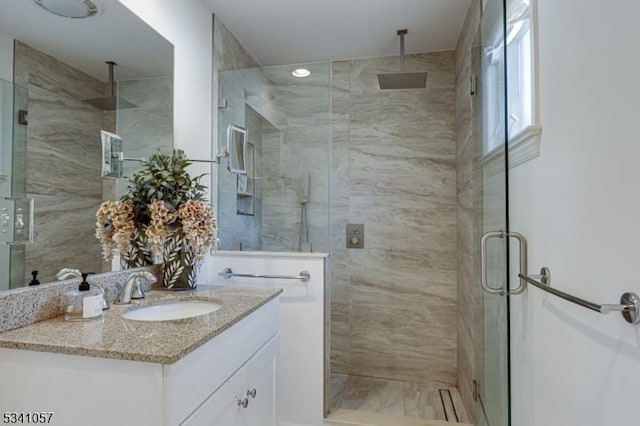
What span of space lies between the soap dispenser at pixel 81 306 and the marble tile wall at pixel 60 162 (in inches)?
4.6

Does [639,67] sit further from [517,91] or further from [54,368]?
[54,368]

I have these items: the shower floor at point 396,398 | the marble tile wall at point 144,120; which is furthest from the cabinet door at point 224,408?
the shower floor at point 396,398

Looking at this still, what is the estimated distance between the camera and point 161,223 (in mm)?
1492

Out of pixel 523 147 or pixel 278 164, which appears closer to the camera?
pixel 523 147

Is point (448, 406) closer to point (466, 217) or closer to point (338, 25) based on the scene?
point (466, 217)

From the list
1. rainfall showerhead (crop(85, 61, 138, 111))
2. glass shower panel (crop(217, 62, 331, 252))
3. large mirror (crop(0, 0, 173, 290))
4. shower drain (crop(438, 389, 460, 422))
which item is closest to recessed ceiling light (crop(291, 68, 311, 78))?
glass shower panel (crop(217, 62, 331, 252))

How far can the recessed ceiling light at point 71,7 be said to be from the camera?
1.20m

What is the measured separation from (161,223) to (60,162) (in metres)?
0.43

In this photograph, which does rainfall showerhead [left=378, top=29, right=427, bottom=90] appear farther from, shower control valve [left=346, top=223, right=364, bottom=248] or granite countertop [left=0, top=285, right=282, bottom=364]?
granite countertop [left=0, top=285, right=282, bottom=364]

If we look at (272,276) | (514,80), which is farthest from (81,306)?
(514,80)

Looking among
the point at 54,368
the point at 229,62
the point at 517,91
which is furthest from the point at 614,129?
the point at 229,62

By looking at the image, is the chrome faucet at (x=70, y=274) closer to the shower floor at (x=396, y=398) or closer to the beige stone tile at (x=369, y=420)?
the beige stone tile at (x=369, y=420)

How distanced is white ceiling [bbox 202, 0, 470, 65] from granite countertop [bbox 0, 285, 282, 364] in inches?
72.6

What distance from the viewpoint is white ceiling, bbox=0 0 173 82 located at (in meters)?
1.11
